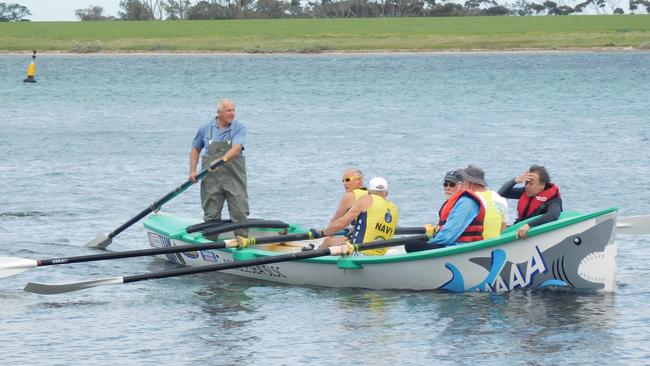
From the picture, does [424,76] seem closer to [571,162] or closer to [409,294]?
[571,162]

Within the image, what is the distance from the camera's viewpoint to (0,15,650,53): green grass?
101 m

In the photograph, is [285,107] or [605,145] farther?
[285,107]

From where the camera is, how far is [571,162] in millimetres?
29500

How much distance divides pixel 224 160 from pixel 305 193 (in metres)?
8.91

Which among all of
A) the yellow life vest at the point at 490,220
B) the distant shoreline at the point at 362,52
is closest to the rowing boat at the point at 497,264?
the yellow life vest at the point at 490,220

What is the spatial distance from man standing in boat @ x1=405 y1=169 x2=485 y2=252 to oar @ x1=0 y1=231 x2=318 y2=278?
166cm

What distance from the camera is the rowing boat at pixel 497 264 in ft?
44.1

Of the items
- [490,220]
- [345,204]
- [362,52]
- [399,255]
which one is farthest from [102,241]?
[362,52]

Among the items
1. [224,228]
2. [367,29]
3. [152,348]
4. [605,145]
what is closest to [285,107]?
[605,145]

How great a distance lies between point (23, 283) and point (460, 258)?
221 inches

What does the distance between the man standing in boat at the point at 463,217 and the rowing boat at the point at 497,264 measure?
0.23 m

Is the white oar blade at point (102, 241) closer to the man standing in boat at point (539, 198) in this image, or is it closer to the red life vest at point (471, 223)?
the red life vest at point (471, 223)

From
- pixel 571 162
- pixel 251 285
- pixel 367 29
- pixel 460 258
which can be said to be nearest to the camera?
pixel 460 258

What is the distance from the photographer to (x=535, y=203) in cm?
1454
